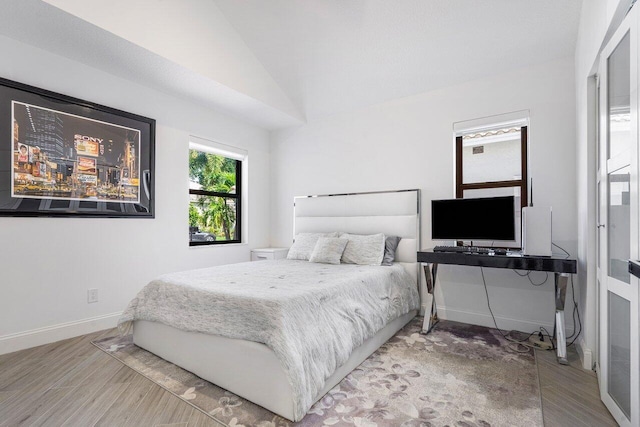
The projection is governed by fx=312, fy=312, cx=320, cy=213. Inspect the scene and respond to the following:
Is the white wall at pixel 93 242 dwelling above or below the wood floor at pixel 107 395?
above

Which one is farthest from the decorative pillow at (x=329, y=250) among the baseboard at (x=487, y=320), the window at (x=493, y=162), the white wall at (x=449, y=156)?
the window at (x=493, y=162)

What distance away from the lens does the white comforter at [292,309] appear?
173cm

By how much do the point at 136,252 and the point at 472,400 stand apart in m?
3.33

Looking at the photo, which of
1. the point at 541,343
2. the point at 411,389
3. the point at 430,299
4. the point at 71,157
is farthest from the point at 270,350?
the point at 71,157

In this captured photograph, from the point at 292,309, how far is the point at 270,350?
249 mm

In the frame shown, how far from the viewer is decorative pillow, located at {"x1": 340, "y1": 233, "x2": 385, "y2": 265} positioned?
11.0ft

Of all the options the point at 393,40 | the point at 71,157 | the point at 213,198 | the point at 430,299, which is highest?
the point at 393,40

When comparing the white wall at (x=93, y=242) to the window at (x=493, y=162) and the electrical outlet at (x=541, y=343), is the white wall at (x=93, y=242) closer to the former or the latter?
the window at (x=493, y=162)

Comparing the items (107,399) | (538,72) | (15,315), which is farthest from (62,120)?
(538,72)

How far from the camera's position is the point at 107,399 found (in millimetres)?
1883

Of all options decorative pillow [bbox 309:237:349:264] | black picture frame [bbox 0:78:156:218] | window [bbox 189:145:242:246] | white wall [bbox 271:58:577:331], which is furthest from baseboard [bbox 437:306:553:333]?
black picture frame [bbox 0:78:156:218]

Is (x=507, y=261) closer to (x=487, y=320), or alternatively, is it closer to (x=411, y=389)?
(x=487, y=320)

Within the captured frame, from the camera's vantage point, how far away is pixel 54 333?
2.76m

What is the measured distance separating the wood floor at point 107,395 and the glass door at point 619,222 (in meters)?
0.18
